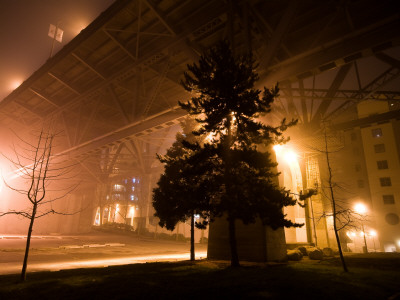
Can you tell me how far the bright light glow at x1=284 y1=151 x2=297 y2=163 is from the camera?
62.0ft

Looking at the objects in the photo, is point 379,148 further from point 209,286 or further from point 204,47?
point 209,286

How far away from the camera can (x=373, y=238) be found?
45.9m

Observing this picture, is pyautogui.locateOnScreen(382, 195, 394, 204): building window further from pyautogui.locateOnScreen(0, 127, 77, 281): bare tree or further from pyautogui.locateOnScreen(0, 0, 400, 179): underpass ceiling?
pyautogui.locateOnScreen(0, 127, 77, 281): bare tree

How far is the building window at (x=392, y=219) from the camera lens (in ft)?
146

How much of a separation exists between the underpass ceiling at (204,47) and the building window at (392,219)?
3905cm

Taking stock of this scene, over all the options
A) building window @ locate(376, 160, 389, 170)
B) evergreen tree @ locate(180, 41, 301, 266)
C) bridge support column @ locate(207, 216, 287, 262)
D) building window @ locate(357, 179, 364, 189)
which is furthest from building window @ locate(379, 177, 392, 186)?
evergreen tree @ locate(180, 41, 301, 266)

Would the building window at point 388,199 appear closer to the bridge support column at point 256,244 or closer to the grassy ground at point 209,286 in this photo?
the bridge support column at point 256,244

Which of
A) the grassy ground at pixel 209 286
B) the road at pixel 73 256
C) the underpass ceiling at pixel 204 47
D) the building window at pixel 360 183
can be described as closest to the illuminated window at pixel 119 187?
the road at pixel 73 256

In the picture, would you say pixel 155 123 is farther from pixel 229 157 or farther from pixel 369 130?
pixel 369 130

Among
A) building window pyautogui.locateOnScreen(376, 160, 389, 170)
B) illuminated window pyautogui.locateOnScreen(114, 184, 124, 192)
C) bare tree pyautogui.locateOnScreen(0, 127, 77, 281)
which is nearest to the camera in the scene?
bare tree pyautogui.locateOnScreen(0, 127, 77, 281)

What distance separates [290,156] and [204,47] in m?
10.5

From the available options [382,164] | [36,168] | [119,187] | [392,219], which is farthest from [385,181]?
[119,187]

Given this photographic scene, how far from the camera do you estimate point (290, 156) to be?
64.7 feet

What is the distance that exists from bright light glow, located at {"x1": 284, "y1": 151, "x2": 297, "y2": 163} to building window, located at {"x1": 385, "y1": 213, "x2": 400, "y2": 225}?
3703 centimetres
